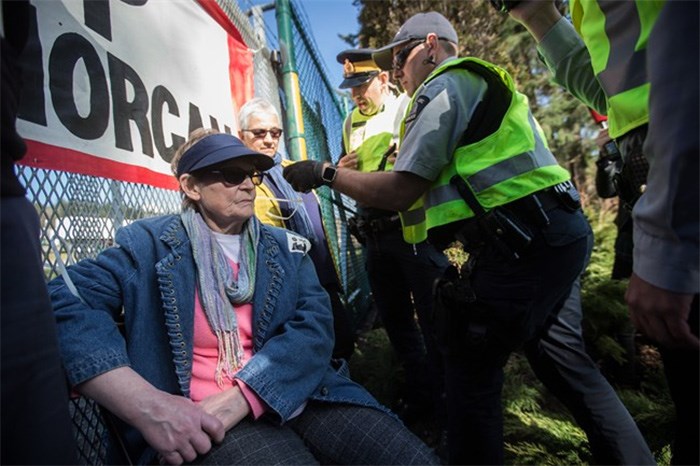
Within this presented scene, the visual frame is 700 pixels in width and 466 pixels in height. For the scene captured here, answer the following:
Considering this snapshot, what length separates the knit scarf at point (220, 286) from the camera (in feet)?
4.73

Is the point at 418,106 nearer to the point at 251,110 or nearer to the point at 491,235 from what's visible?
the point at 491,235

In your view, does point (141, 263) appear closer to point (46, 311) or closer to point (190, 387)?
point (190, 387)

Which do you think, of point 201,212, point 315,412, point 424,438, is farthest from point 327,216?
point 315,412

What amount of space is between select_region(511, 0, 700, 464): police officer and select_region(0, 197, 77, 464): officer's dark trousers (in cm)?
124

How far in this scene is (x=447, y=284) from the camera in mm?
1685

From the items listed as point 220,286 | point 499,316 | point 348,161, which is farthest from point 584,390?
point 348,161

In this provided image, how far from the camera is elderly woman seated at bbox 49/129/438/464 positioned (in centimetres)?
120

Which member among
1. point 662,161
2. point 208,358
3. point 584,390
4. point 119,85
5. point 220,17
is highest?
point 220,17

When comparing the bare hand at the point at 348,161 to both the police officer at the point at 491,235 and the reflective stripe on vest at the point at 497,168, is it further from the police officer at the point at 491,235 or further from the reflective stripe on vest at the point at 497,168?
the reflective stripe on vest at the point at 497,168

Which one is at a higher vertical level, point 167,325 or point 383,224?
point 383,224

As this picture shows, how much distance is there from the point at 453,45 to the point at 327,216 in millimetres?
2497

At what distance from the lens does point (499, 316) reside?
1.53 metres

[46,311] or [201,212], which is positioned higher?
[201,212]

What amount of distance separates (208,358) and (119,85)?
115cm
